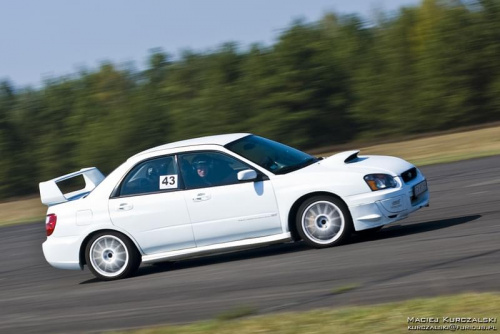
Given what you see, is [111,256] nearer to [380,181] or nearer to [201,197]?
[201,197]

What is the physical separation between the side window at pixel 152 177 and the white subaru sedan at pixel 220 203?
13 millimetres

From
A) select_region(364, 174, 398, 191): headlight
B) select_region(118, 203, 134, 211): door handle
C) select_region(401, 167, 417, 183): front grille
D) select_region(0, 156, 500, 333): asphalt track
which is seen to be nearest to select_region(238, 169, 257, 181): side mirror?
select_region(0, 156, 500, 333): asphalt track

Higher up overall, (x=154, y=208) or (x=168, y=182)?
(x=168, y=182)

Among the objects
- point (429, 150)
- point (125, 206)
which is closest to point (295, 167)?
point (125, 206)

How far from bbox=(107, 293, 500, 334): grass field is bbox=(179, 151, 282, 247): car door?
2980 millimetres

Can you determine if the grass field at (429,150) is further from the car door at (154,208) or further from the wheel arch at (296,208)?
the car door at (154,208)

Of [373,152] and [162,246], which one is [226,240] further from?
[373,152]

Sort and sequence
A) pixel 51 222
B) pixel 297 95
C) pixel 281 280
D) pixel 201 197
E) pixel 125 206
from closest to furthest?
pixel 281 280
pixel 201 197
pixel 125 206
pixel 51 222
pixel 297 95

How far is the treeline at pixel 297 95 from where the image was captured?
3581cm

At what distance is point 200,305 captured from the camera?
9.02 metres

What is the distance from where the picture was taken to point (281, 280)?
9.48 meters

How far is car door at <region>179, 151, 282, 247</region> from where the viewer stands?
428 inches

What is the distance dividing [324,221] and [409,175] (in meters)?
1.25

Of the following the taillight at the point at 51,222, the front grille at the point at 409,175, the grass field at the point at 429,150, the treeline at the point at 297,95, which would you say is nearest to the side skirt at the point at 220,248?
the taillight at the point at 51,222
